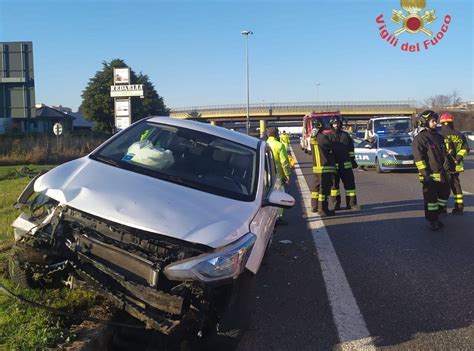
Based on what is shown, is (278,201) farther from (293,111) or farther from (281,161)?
(293,111)

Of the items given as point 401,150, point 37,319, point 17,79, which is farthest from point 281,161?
point 17,79

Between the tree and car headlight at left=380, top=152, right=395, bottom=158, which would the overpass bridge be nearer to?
the tree

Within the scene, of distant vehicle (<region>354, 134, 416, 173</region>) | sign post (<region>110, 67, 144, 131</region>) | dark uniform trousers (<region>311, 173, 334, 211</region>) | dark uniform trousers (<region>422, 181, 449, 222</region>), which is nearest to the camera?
dark uniform trousers (<region>422, 181, 449, 222</region>)

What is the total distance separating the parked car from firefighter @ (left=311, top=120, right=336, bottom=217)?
5131 mm

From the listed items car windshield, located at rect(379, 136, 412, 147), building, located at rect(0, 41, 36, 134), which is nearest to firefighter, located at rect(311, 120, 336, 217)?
car windshield, located at rect(379, 136, 412, 147)

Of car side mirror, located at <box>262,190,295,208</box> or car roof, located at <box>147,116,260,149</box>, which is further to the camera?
car roof, located at <box>147,116,260,149</box>

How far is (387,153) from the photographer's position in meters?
17.8

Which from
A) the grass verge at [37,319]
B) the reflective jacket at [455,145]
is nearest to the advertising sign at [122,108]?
the reflective jacket at [455,145]

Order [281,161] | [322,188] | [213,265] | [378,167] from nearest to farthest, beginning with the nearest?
1. [213,265]
2. [281,161]
3. [322,188]
4. [378,167]

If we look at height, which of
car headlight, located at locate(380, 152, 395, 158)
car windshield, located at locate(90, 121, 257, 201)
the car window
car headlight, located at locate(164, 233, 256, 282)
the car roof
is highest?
the car roof

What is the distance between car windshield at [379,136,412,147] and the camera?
18312mm

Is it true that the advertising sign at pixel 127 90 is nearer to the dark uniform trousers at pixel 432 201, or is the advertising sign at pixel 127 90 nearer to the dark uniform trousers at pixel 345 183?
the dark uniform trousers at pixel 345 183

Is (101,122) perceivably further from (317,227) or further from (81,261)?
(81,261)

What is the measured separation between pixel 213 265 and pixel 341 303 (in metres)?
1.89
